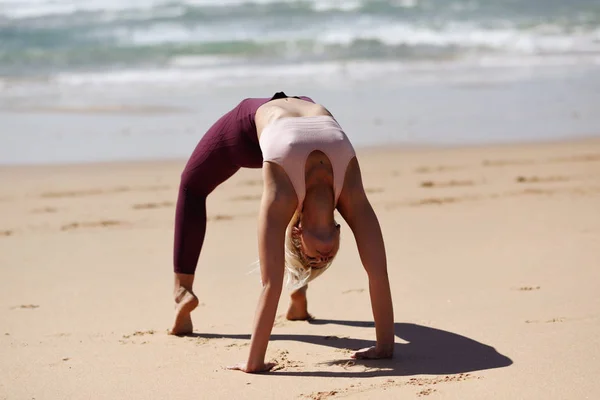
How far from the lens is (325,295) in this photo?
524 centimetres

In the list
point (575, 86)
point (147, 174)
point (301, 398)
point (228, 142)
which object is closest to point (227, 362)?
point (301, 398)

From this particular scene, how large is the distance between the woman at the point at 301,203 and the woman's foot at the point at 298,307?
41cm

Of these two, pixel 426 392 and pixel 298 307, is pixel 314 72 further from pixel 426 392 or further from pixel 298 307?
pixel 426 392

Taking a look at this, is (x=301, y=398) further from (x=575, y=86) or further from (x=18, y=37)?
(x=18, y=37)

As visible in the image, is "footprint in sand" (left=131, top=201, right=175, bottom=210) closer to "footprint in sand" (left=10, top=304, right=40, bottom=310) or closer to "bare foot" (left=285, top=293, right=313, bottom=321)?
"footprint in sand" (left=10, top=304, right=40, bottom=310)

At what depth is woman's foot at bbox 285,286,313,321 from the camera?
188 inches

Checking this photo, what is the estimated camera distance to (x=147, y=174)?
8891 millimetres

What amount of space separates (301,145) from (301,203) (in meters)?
0.26

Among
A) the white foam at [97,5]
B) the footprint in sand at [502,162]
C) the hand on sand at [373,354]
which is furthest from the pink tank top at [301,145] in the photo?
the white foam at [97,5]

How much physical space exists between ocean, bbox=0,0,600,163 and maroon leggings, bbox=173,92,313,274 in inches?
212

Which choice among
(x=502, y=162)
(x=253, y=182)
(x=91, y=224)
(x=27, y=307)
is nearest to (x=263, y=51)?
(x=502, y=162)

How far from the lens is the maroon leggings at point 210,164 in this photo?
4.37 meters

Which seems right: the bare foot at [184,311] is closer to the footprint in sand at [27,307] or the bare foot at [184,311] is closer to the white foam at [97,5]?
the footprint in sand at [27,307]

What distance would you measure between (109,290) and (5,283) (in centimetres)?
70
